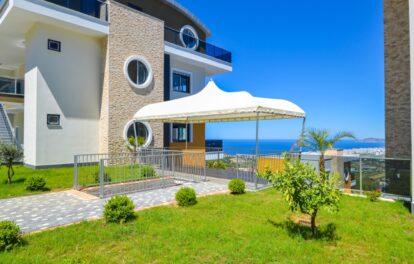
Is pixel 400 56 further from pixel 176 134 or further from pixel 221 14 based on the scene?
pixel 221 14

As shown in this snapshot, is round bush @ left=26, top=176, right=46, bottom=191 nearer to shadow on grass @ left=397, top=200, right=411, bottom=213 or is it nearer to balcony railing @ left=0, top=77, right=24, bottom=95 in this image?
balcony railing @ left=0, top=77, right=24, bottom=95

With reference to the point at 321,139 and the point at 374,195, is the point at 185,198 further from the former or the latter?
the point at 321,139

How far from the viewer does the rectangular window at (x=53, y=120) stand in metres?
12.7

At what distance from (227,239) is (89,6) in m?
14.6

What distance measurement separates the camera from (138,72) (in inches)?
626

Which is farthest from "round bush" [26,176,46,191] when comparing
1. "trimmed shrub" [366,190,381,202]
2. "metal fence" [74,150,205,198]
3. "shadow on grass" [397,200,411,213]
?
"shadow on grass" [397,200,411,213]

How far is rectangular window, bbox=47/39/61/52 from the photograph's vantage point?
1284cm

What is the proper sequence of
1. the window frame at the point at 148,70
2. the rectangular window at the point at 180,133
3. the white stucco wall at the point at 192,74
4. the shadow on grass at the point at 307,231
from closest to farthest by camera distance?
the shadow on grass at the point at 307,231 → the window frame at the point at 148,70 → the white stucco wall at the point at 192,74 → the rectangular window at the point at 180,133

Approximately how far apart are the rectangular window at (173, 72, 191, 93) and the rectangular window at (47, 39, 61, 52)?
27.2 ft

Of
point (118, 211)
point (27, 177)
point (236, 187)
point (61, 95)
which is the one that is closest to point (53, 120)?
point (61, 95)

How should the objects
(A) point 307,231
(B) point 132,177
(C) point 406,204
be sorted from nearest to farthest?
(A) point 307,231, (C) point 406,204, (B) point 132,177

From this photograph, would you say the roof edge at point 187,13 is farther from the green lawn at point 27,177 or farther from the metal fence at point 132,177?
the green lawn at point 27,177

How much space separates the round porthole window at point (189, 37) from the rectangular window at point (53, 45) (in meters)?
9.11

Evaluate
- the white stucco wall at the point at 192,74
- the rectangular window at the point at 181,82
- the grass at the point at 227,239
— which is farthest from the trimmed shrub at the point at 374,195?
the rectangular window at the point at 181,82
